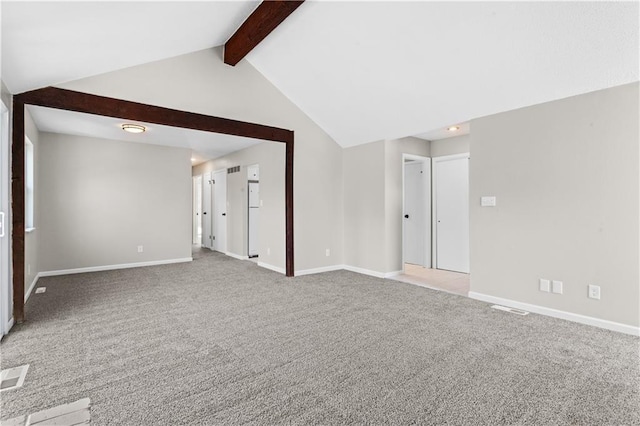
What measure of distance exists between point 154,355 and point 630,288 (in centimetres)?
393

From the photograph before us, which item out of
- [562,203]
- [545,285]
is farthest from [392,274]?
[562,203]

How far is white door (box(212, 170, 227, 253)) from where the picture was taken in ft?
25.3

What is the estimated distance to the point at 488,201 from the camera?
3.80 meters

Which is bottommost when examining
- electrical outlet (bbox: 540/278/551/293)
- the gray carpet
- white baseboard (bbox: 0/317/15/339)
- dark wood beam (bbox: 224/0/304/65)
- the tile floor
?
the gray carpet

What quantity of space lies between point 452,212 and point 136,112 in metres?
4.90

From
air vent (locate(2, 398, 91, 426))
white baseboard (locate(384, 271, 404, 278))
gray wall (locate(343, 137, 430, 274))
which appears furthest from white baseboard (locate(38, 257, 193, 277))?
air vent (locate(2, 398, 91, 426))

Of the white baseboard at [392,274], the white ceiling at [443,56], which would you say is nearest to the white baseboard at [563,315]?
the white baseboard at [392,274]

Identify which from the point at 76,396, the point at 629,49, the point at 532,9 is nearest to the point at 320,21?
the point at 532,9

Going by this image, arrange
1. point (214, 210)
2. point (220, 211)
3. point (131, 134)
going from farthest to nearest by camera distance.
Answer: point (214, 210) < point (220, 211) < point (131, 134)

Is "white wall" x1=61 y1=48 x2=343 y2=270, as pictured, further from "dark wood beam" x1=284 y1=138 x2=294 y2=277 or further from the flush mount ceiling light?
the flush mount ceiling light

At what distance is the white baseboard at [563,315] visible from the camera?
2850mm

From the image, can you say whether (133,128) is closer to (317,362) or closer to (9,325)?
(9,325)

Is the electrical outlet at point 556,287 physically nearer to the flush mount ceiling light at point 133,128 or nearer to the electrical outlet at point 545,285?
the electrical outlet at point 545,285

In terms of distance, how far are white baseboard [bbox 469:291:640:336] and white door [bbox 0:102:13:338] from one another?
4655 millimetres
